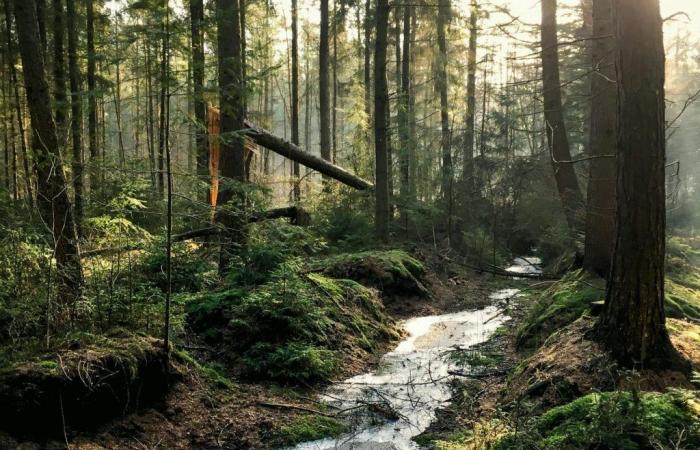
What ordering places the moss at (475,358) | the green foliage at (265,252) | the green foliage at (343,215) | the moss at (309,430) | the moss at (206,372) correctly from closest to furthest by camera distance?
the moss at (309,430) < the moss at (206,372) < the moss at (475,358) < the green foliage at (265,252) < the green foliage at (343,215)

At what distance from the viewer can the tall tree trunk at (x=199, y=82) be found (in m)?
5.90

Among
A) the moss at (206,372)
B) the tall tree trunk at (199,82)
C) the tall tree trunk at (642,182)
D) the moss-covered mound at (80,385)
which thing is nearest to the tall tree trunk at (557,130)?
the tall tree trunk at (642,182)

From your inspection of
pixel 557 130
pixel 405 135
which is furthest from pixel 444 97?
pixel 557 130

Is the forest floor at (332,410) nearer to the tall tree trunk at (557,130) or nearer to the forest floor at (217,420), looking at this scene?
the forest floor at (217,420)

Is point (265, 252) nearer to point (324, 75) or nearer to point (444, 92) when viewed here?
point (324, 75)

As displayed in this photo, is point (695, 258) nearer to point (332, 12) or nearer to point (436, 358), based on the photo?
point (436, 358)

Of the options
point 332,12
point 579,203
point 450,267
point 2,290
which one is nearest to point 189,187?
point 2,290

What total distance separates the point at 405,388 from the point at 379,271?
4710 mm

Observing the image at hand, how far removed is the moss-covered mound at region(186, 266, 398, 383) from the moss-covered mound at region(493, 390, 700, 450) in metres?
3.53

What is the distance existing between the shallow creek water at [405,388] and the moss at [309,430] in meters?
0.10

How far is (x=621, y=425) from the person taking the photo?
343 centimetres

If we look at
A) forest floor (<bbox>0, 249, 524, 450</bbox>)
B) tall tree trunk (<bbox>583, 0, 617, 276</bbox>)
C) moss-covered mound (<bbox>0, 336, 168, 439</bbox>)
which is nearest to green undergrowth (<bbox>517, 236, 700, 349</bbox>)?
tall tree trunk (<bbox>583, 0, 617, 276</bbox>)

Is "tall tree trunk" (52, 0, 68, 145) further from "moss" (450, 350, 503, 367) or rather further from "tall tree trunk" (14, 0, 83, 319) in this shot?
"moss" (450, 350, 503, 367)

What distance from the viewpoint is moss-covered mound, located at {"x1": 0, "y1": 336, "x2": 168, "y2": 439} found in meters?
4.00
